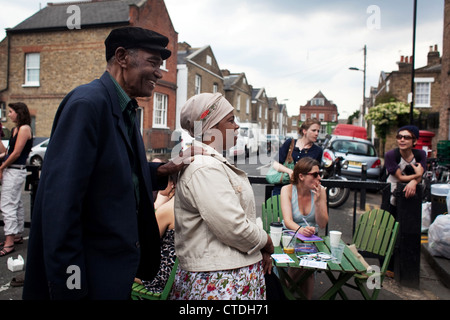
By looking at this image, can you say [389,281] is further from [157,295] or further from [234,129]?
[234,129]

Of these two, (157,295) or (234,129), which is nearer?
(234,129)

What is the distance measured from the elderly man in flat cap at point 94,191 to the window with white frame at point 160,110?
2068 centimetres

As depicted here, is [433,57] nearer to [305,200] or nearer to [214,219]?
[305,200]

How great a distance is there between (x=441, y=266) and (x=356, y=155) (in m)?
6.68

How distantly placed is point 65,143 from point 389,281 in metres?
4.16

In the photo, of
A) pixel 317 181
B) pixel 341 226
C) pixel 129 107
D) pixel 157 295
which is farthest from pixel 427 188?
pixel 129 107

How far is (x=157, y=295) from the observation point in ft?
8.51

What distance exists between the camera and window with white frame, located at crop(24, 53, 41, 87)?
69.0ft

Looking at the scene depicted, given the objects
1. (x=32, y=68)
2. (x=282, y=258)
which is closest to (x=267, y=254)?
(x=282, y=258)

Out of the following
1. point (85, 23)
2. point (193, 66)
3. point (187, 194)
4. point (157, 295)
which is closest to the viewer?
point (187, 194)

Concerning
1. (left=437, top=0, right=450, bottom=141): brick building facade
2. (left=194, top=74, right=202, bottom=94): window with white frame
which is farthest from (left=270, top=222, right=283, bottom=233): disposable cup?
(left=194, top=74, right=202, bottom=94): window with white frame

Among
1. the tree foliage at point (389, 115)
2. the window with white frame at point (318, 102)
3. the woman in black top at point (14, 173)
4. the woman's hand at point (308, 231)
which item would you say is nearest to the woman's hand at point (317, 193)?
the woman's hand at point (308, 231)

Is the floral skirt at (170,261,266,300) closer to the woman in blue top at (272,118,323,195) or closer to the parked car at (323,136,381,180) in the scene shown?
the woman in blue top at (272,118,323,195)

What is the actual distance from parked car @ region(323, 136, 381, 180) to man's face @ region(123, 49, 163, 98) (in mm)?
8954
